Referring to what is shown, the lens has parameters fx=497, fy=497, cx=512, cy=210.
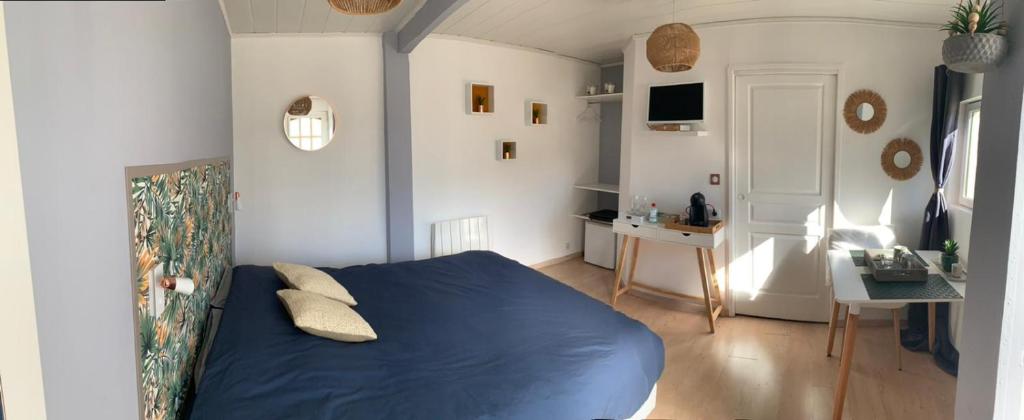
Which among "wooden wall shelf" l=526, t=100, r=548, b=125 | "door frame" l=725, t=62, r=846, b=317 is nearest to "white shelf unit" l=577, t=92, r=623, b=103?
"wooden wall shelf" l=526, t=100, r=548, b=125

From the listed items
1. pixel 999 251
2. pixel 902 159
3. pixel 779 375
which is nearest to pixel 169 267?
pixel 999 251

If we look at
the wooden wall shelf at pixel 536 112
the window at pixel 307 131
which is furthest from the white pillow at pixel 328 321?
the wooden wall shelf at pixel 536 112

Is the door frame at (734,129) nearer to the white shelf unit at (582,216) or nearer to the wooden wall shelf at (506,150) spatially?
the white shelf unit at (582,216)

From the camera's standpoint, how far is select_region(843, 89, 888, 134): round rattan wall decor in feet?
10.9

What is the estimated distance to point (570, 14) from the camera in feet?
11.3

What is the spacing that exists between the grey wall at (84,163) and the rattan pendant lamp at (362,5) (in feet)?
4.10

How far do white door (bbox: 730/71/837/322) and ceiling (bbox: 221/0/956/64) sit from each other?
0.45m

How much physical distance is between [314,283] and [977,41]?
8.16 feet

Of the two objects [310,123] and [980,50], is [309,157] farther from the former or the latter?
[980,50]

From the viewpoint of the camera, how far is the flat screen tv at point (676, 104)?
3668 mm

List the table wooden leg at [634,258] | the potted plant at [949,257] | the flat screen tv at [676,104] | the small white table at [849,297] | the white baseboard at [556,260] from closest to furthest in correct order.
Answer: the small white table at [849,297] → the potted plant at [949,257] → the flat screen tv at [676,104] → the table wooden leg at [634,258] → the white baseboard at [556,260]

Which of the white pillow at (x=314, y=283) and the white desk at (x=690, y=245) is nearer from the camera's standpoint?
the white pillow at (x=314, y=283)

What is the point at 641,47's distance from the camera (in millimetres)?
3936

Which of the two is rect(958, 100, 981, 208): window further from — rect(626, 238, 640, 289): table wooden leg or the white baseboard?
the white baseboard
